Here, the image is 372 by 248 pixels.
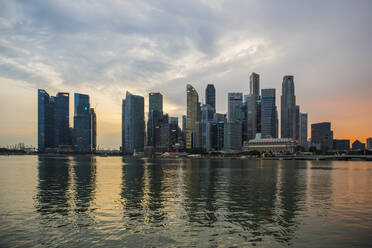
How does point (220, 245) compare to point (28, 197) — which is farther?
point (28, 197)

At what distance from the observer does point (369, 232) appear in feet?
101

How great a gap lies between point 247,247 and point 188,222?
32.9 feet

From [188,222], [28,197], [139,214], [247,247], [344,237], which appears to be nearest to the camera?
[247,247]

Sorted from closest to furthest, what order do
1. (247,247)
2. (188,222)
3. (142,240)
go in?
1. (247,247)
2. (142,240)
3. (188,222)

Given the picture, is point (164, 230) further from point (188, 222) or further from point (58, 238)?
point (58, 238)

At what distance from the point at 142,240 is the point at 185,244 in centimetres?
422

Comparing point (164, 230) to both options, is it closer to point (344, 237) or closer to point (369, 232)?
point (344, 237)

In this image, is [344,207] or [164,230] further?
[344,207]

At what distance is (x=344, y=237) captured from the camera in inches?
1143

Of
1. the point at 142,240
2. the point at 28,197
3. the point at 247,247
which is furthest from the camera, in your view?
the point at 28,197

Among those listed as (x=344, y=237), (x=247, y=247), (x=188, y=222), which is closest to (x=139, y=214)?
(x=188, y=222)

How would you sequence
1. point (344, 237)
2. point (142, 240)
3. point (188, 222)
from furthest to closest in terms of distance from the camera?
point (188, 222)
point (344, 237)
point (142, 240)

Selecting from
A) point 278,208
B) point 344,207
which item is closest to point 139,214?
point 278,208

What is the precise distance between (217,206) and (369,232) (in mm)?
20062
